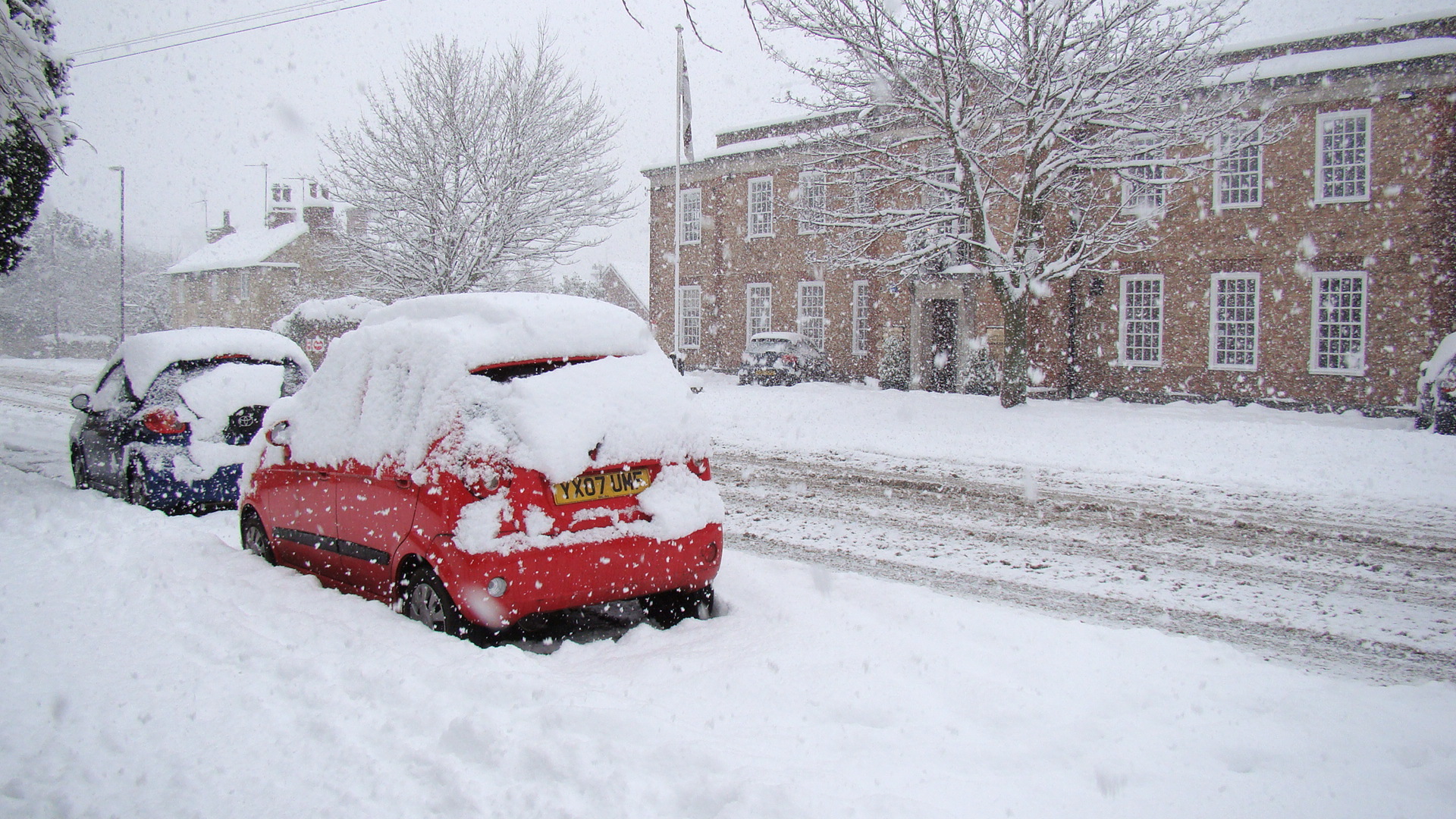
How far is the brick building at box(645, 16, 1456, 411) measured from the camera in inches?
712

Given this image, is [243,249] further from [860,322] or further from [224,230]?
[860,322]

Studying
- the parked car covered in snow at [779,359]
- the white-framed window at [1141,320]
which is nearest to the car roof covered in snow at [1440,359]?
the white-framed window at [1141,320]

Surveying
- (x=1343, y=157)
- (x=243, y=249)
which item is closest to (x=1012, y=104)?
(x=1343, y=157)

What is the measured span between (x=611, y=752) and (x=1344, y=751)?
110 inches

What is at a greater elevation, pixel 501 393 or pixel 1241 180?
pixel 1241 180

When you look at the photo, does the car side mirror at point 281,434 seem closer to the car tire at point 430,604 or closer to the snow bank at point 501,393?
the snow bank at point 501,393

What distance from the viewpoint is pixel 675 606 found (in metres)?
4.39

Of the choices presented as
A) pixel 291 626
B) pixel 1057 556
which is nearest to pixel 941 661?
pixel 1057 556

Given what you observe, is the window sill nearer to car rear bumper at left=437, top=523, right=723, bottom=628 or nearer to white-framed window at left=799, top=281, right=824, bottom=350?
white-framed window at left=799, top=281, right=824, bottom=350

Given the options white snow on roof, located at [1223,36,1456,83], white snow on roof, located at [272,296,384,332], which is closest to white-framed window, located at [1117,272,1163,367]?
white snow on roof, located at [1223,36,1456,83]

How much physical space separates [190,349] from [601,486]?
5.64 metres

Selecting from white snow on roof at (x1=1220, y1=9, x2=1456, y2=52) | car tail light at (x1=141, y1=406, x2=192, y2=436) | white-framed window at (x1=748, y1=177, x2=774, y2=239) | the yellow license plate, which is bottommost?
the yellow license plate

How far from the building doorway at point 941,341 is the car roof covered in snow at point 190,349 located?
19759 millimetres

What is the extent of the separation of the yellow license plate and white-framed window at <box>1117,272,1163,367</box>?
817 inches
